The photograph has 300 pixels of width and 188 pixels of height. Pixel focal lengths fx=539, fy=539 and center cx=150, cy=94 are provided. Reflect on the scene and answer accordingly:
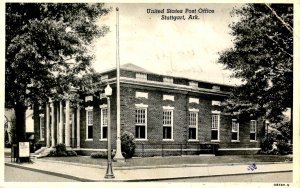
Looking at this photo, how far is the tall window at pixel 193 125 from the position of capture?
16172 millimetres

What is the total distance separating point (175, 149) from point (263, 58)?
14.0ft

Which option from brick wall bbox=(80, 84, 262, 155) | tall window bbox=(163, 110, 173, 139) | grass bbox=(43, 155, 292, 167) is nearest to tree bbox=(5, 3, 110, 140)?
brick wall bbox=(80, 84, 262, 155)

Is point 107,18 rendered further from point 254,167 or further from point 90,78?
point 254,167

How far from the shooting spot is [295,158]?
12.3 meters

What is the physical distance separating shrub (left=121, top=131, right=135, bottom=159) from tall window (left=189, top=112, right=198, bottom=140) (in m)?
1.91

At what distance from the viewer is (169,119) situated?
661 inches

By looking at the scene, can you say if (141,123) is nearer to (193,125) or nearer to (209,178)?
(193,125)

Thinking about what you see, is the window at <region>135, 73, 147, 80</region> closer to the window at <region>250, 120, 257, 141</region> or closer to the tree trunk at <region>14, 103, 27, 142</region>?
the tree trunk at <region>14, 103, 27, 142</region>

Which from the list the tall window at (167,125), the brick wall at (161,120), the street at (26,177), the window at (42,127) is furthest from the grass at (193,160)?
the window at (42,127)

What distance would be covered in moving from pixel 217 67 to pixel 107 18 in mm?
3313

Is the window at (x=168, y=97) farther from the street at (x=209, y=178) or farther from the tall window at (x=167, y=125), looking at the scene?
the street at (x=209, y=178)

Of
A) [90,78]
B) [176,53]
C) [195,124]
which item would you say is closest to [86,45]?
[90,78]

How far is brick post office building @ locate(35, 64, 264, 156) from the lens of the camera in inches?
632

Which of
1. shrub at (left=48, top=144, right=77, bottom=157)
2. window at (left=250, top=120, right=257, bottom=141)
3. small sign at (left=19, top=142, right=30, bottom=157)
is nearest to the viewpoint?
small sign at (left=19, top=142, right=30, bottom=157)
